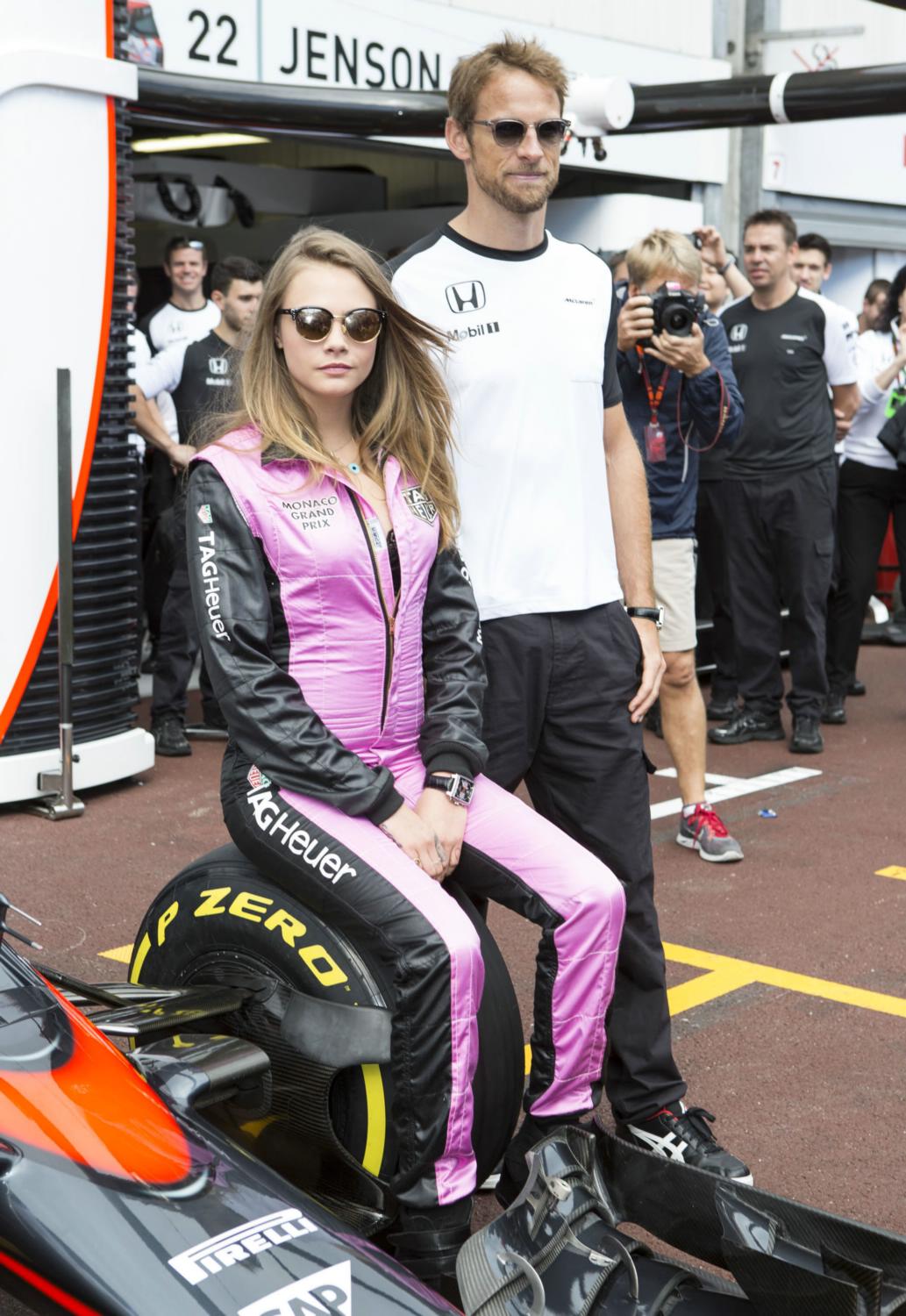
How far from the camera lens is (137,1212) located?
85.0 inches

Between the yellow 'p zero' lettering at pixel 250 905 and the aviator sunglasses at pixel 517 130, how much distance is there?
1.55m

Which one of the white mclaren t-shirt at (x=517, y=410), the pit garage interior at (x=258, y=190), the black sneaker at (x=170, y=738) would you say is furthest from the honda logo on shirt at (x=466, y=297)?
the black sneaker at (x=170, y=738)

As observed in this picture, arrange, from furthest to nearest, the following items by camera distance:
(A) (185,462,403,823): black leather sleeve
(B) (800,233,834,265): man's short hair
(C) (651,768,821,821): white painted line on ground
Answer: (B) (800,233,834,265): man's short hair
(C) (651,768,821,821): white painted line on ground
(A) (185,462,403,823): black leather sleeve

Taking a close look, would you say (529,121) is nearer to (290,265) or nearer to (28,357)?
(290,265)

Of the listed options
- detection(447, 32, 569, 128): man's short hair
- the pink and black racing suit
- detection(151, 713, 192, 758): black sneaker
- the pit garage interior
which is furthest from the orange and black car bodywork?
detection(151, 713, 192, 758): black sneaker

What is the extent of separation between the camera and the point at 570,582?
3.36 meters

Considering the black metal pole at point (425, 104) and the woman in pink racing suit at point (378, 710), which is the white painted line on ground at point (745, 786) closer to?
the black metal pole at point (425, 104)

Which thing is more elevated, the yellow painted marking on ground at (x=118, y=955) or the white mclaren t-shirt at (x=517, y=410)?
the white mclaren t-shirt at (x=517, y=410)

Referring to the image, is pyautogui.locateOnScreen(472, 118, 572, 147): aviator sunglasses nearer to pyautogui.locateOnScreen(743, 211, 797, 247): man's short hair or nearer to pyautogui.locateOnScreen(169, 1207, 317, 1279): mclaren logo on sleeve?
pyautogui.locateOnScreen(169, 1207, 317, 1279): mclaren logo on sleeve

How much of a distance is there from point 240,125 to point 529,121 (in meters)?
5.07

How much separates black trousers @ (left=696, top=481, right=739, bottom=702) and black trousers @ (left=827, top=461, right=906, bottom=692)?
0.54m

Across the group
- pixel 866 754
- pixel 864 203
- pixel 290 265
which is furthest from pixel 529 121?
pixel 864 203

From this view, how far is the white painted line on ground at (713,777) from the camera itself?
23.6ft

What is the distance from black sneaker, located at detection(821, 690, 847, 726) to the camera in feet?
27.7
